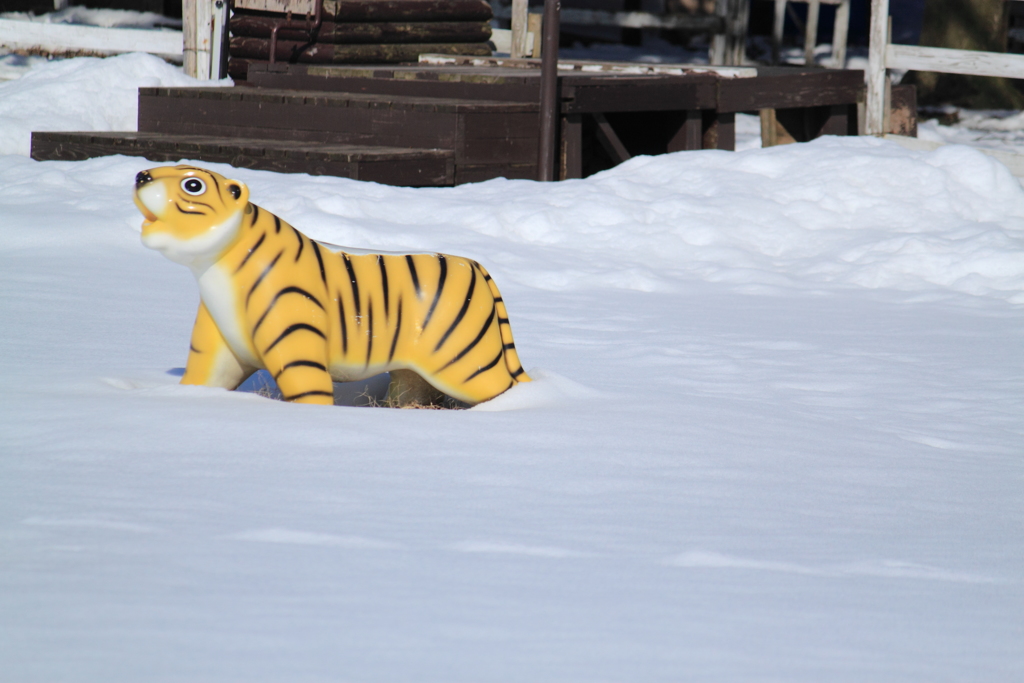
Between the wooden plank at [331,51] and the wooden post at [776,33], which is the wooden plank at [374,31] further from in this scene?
the wooden post at [776,33]

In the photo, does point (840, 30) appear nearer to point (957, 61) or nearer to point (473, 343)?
point (957, 61)

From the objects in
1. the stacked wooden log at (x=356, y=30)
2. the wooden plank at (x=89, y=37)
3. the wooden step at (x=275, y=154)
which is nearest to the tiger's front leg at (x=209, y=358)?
the wooden step at (x=275, y=154)

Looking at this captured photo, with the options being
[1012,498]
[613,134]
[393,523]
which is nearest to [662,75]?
[613,134]

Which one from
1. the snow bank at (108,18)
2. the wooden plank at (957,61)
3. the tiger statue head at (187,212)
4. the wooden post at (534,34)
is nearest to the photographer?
the tiger statue head at (187,212)

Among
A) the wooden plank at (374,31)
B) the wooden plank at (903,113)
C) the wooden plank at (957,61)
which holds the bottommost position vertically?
the wooden plank at (903,113)

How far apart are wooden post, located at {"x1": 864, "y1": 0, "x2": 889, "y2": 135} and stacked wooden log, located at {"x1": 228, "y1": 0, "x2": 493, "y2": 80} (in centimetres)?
397

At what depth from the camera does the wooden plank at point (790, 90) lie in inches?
387

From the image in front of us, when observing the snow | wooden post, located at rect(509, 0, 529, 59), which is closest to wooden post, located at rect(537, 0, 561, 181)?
the snow

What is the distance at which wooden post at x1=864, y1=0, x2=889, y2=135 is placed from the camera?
9.97 meters

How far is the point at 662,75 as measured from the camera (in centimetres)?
971

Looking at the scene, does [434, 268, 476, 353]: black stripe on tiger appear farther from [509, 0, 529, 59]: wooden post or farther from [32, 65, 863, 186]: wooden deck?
[509, 0, 529, 59]: wooden post

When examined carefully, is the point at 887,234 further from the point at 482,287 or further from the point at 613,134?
the point at 482,287

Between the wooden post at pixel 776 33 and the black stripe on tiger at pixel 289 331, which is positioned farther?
the wooden post at pixel 776 33

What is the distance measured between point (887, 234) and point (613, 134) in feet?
9.23
